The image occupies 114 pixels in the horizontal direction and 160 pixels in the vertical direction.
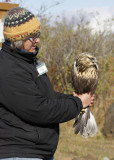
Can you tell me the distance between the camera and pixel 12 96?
2.43 meters

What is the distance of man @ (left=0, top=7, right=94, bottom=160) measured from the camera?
2.45 meters

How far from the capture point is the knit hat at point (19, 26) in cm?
260

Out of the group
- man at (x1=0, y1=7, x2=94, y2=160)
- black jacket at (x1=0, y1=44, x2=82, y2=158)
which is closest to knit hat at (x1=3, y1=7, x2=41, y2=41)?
man at (x1=0, y1=7, x2=94, y2=160)

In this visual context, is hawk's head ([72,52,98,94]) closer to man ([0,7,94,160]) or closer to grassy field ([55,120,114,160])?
man ([0,7,94,160])

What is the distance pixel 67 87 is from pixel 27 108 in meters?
9.54

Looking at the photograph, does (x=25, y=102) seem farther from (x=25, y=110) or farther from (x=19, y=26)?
(x=19, y=26)

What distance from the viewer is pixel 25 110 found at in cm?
245

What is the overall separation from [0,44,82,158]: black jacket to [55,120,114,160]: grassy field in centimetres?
499

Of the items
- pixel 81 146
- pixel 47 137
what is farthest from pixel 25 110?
pixel 81 146

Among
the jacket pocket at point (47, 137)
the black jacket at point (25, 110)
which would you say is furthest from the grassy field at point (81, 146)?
the black jacket at point (25, 110)

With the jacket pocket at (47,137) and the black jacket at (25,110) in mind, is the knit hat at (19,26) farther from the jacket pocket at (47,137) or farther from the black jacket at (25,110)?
the jacket pocket at (47,137)

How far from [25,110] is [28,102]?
0.06 m

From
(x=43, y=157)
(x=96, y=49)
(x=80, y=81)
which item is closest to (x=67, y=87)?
(x=96, y=49)

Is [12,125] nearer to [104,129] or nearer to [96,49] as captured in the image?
[104,129]
